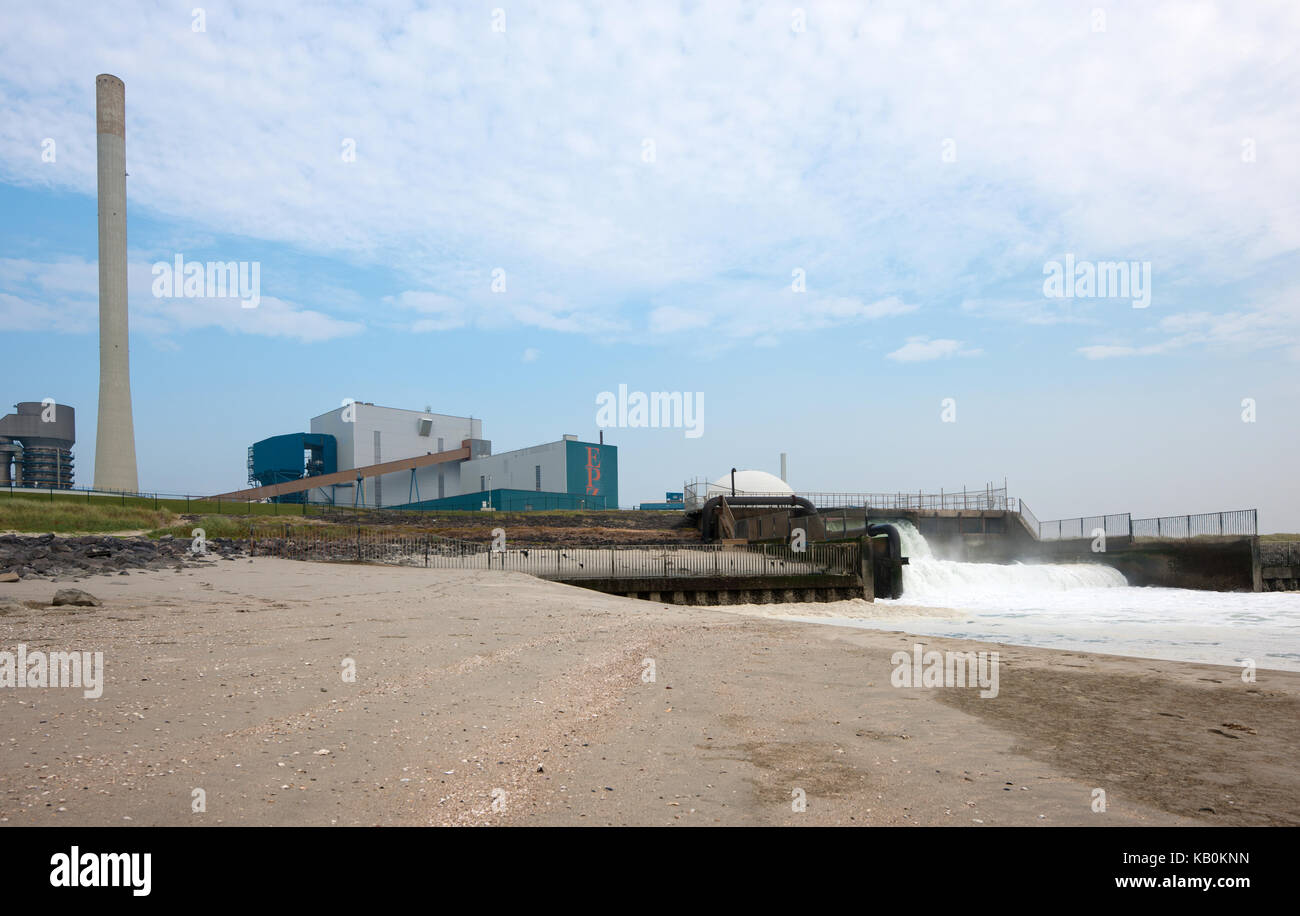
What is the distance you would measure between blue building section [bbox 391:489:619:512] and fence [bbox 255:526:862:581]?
39652 millimetres

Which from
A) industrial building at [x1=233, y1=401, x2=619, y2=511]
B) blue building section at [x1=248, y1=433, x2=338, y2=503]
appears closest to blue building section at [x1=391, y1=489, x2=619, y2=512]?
industrial building at [x1=233, y1=401, x2=619, y2=511]

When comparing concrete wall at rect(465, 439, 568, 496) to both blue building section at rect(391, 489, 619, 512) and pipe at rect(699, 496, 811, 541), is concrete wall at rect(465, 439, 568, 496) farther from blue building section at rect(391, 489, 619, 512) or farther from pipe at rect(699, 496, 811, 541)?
pipe at rect(699, 496, 811, 541)

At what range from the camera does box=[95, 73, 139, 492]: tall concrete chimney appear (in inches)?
2467

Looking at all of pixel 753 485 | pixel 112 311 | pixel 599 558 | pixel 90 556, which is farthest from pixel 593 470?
pixel 90 556

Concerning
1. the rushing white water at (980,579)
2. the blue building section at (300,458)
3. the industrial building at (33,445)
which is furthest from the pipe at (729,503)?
the industrial building at (33,445)

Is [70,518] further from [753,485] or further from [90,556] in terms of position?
[753,485]

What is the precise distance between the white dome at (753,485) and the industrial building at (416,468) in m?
14.1

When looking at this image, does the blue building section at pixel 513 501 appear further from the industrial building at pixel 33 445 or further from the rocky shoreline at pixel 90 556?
the rocky shoreline at pixel 90 556

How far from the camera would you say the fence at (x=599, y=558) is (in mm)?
31859

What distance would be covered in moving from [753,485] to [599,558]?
136 ft

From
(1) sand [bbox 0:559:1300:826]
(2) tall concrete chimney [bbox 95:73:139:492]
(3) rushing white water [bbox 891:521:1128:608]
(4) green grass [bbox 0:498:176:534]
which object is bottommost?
(3) rushing white water [bbox 891:521:1128:608]

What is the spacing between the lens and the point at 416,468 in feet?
274

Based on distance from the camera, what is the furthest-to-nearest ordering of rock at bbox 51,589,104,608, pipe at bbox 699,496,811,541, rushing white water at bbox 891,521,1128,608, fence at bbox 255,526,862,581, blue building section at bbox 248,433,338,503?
blue building section at bbox 248,433,338,503, pipe at bbox 699,496,811,541, rushing white water at bbox 891,521,1128,608, fence at bbox 255,526,862,581, rock at bbox 51,589,104,608
